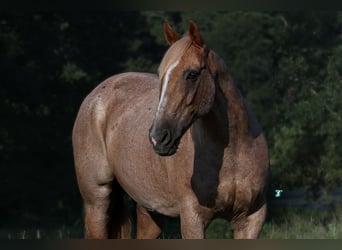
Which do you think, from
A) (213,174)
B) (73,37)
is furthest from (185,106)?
(73,37)

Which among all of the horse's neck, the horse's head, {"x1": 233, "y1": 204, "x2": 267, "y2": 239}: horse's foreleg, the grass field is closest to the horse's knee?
{"x1": 233, "y1": 204, "x2": 267, "y2": 239}: horse's foreleg

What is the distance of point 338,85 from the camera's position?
39.5 feet

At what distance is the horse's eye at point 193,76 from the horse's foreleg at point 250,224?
0.74 metres

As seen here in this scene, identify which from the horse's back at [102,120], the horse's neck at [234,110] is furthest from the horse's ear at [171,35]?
the horse's back at [102,120]

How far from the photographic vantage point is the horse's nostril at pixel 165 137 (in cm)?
356

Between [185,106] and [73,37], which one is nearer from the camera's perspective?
[185,106]

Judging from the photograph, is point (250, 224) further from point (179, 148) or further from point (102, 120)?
point (102, 120)

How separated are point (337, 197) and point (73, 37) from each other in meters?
7.80

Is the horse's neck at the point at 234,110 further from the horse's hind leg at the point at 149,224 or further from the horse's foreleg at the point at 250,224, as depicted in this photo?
the horse's hind leg at the point at 149,224

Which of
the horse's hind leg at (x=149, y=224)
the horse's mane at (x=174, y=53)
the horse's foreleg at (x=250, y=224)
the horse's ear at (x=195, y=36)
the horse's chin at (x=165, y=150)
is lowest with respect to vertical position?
the horse's hind leg at (x=149, y=224)

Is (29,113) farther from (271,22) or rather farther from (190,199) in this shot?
(190,199)

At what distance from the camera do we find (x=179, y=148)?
4.16 metres

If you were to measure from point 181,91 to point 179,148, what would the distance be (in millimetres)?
540

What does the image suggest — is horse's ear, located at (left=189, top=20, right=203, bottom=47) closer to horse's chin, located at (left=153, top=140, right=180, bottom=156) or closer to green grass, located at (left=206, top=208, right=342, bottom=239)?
horse's chin, located at (left=153, top=140, right=180, bottom=156)
